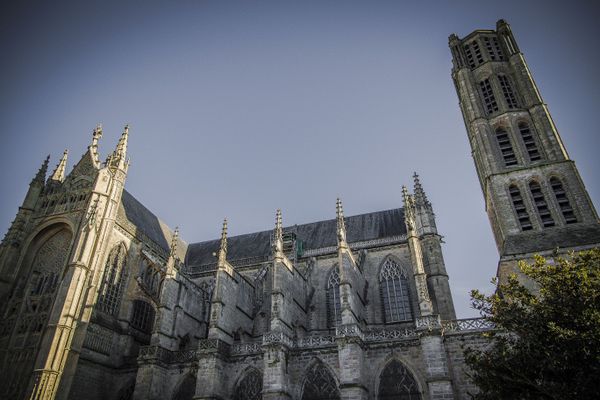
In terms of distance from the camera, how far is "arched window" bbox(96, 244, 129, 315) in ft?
71.8

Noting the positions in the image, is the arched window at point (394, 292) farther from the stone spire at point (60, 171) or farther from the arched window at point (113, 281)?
the stone spire at point (60, 171)

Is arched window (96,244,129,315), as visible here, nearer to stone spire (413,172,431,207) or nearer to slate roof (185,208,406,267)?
slate roof (185,208,406,267)

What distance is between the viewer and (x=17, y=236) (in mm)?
22406

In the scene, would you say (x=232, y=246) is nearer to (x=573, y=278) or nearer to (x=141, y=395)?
(x=141, y=395)

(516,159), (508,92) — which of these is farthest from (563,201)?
(508,92)

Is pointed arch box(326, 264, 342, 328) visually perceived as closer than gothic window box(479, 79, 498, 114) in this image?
Yes

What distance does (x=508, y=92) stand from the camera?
27.0m

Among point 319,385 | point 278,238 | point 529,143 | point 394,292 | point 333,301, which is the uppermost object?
point 529,143

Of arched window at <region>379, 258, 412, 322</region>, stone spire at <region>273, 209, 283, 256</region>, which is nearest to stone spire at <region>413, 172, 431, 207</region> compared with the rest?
arched window at <region>379, 258, 412, 322</region>

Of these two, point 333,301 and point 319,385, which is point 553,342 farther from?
point 333,301

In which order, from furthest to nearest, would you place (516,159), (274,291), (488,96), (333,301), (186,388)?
(488,96) → (333,301) → (516,159) → (274,291) → (186,388)

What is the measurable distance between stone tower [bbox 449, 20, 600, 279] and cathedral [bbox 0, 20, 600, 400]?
0.09 m

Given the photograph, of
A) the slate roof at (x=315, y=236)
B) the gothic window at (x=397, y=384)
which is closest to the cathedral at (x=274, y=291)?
the gothic window at (x=397, y=384)

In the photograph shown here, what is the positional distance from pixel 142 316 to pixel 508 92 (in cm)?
2897
